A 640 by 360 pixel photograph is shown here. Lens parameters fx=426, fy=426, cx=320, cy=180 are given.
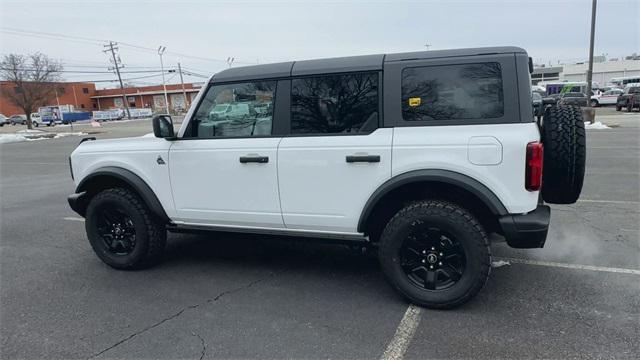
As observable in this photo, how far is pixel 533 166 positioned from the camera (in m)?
2.89

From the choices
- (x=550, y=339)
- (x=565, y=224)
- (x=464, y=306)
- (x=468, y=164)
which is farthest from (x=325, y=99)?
(x=565, y=224)

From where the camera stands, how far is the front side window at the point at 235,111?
371cm

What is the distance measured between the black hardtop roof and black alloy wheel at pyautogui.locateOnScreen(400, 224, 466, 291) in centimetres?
131

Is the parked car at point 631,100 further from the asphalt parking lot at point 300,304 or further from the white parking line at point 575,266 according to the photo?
the white parking line at point 575,266

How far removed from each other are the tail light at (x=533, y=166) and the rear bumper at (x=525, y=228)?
22 centimetres

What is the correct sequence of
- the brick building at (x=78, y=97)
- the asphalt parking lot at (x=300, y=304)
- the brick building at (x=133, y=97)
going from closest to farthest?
the asphalt parking lot at (x=300, y=304) < the brick building at (x=78, y=97) < the brick building at (x=133, y=97)

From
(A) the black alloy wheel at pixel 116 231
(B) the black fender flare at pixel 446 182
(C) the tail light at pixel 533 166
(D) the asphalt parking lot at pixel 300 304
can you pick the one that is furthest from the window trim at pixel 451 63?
(A) the black alloy wheel at pixel 116 231

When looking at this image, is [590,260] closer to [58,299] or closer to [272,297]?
[272,297]

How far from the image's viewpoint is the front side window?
371 centimetres

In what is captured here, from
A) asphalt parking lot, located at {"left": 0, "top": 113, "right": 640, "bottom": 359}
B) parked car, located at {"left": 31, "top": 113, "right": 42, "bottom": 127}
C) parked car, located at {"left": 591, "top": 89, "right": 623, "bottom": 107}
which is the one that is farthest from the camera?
parked car, located at {"left": 31, "top": 113, "right": 42, "bottom": 127}

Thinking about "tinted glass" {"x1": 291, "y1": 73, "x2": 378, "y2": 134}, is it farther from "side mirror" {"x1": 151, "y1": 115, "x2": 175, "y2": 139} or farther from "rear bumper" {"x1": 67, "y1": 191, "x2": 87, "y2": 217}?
"rear bumper" {"x1": 67, "y1": 191, "x2": 87, "y2": 217}

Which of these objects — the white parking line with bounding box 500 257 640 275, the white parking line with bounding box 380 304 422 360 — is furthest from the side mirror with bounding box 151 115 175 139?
the white parking line with bounding box 500 257 640 275

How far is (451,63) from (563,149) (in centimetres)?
104

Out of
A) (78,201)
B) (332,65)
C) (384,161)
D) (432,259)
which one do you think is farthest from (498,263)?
(78,201)
